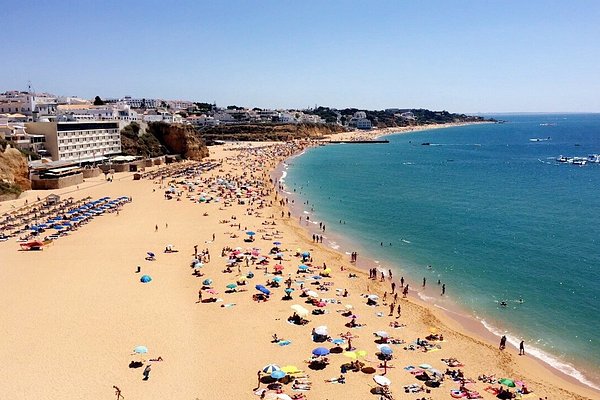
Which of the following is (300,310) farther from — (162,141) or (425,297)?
(162,141)

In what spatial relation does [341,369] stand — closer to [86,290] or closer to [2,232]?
[86,290]

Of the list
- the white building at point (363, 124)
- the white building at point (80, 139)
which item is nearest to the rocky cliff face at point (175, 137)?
the white building at point (80, 139)

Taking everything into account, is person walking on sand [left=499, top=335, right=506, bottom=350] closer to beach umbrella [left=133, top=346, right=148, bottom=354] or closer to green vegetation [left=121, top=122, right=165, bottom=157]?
beach umbrella [left=133, top=346, right=148, bottom=354]

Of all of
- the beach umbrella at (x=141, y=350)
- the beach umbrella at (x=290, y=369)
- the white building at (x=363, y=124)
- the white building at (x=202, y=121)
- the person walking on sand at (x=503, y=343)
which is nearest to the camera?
the beach umbrella at (x=290, y=369)

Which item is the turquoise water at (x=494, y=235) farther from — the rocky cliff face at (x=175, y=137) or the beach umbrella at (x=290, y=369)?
the rocky cliff face at (x=175, y=137)

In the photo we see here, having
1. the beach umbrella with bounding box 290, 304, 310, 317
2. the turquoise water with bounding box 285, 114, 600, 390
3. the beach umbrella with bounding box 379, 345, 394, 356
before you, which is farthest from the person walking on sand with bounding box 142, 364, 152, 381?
the turquoise water with bounding box 285, 114, 600, 390

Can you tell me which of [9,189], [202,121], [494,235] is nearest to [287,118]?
[202,121]
